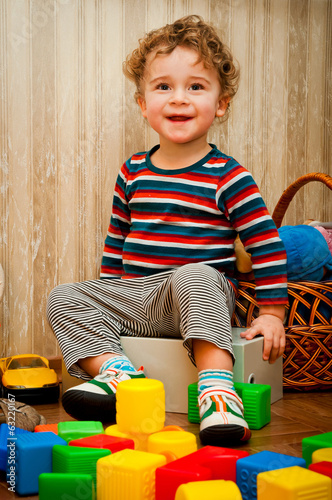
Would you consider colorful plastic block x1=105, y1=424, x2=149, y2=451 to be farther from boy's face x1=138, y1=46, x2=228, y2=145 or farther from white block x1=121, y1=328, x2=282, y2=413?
boy's face x1=138, y1=46, x2=228, y2=145

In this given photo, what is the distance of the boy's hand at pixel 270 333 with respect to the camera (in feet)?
3.55

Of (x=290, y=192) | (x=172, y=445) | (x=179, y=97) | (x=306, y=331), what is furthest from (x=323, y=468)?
(x=290, y=192)

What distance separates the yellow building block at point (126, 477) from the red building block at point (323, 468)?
0.17 meters

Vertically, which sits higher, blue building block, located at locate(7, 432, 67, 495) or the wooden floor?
blue building block, located at locate(7, 432, 67, 495)

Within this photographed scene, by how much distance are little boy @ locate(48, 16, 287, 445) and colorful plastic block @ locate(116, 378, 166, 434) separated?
190 mm

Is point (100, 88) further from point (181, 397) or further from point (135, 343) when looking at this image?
point (181, 397)

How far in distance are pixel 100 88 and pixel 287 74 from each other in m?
0.60

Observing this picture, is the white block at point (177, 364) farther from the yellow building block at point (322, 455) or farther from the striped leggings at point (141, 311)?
the yellow building block at point (322, 455)

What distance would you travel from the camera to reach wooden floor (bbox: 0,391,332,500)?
0.85 metres

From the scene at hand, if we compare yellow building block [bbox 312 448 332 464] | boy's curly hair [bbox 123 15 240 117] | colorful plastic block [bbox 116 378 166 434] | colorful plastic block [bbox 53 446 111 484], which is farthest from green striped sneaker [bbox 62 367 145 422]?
boy's curly hair [bbox 123 15 240 117]

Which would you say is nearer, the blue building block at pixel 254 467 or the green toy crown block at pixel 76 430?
the blue building block at pixel 254 467

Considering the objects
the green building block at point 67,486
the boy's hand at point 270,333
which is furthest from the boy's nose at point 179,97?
the green building block at point 67,486

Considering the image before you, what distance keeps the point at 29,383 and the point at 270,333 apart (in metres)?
0.47

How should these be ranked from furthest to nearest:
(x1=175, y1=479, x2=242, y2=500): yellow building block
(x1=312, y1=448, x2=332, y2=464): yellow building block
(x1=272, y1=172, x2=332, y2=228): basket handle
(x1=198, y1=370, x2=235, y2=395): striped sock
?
(x1=272, y1=172, x2=332, y2=228): basket handle, (x1=198, y1=370, x2=235, y2=395): striped sock, (x1=312, y1=448, x2=332, y2=464): yellow building block, (x1=175, y1=479, x2=242, y2=500): yellow building block
